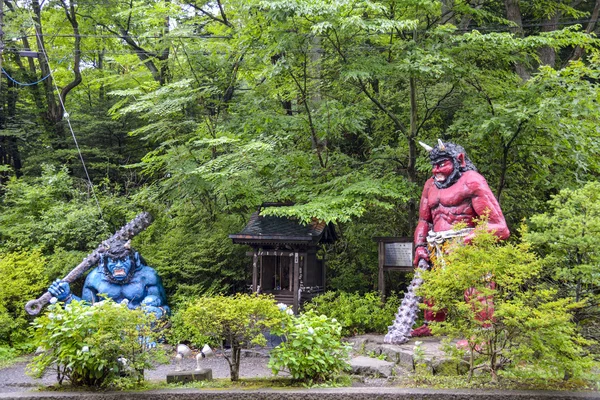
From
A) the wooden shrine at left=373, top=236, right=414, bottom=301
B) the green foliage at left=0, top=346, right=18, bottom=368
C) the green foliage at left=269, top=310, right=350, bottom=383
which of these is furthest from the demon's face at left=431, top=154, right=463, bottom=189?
the green foliage at left=0, top=346, right=18, bottom=368

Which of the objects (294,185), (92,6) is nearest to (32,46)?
(92,6)

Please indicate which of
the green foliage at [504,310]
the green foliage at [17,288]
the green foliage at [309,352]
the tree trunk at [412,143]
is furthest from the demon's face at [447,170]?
the green foliage at [17,288]

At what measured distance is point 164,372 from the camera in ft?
31.3

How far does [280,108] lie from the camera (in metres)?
14.1

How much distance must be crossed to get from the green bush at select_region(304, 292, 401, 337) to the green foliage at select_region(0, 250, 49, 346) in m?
5.70

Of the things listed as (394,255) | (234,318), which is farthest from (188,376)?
(394,255)

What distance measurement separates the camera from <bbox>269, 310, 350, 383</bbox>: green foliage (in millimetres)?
6613

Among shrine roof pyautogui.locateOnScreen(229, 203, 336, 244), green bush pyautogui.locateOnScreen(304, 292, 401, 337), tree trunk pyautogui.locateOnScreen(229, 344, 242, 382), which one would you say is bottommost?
tree trunk pyautogui.locateOnScreen(229, 344, 242, 382)

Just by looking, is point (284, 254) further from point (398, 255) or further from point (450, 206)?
point (450, 206)

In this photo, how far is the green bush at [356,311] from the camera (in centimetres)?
1134

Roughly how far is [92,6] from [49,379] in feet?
44.9

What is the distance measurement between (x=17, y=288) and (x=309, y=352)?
Answer: 7.97 m

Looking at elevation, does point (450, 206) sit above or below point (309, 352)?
above

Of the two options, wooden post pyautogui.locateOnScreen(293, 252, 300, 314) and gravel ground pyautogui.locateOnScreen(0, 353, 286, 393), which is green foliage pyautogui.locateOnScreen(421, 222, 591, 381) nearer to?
gravel ground pyautogui.locateOnScreen(0, 353, 286, 393)
